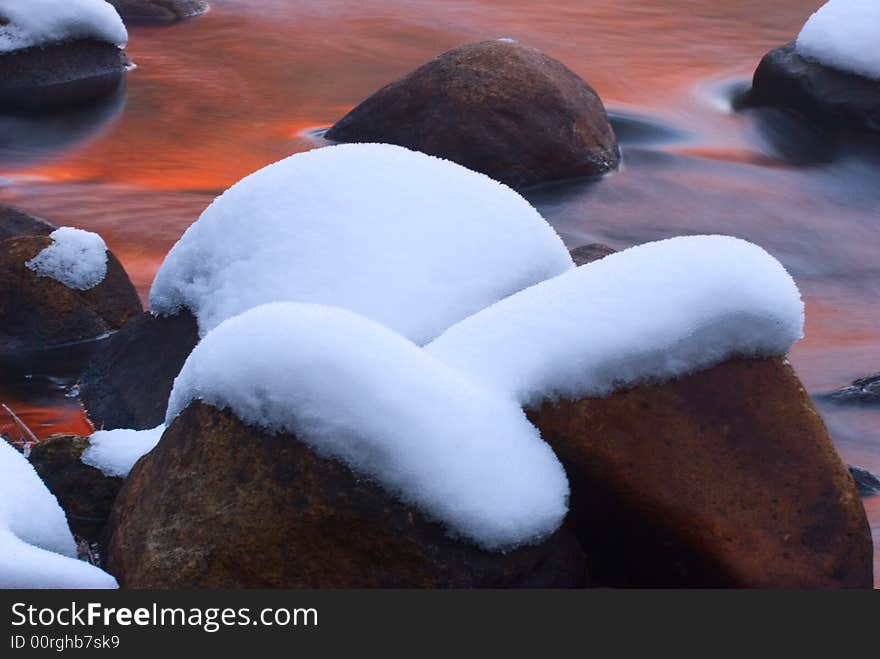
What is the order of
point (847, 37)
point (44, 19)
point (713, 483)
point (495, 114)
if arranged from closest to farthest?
point (713, 483), point (495, 114), point (847, 37), point (44, 19)

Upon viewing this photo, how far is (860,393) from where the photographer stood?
5.03 m

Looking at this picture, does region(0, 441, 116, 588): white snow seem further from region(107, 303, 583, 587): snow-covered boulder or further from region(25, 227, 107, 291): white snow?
region(25, 227, 107, 291): white snow

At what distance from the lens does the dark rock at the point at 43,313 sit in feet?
16.3

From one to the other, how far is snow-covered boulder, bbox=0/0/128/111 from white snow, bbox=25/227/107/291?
4502 mm

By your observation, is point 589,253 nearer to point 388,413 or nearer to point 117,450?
point 117,450

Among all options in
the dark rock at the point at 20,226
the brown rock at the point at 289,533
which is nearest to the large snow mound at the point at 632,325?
the brown rock at the point at 289,533

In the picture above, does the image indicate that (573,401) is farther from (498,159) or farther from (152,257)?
(498,159)

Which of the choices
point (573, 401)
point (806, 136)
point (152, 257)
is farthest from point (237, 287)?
point (806, 136)

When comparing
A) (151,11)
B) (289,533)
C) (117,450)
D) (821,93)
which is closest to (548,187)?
(821,93)

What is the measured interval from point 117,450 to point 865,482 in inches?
86.5

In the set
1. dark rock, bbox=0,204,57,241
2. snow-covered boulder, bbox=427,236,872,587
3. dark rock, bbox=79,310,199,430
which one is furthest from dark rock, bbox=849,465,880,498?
dark rock, bbox=0,204,57,241

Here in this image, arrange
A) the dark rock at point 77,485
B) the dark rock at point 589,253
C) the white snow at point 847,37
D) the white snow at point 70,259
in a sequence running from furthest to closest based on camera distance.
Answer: the white snow at point 847,37 → the dark rock at point 589,253 → the white snow at point 70,259 → the dark rock at point 77,485

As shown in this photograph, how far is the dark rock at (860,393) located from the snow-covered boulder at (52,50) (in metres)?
6.08

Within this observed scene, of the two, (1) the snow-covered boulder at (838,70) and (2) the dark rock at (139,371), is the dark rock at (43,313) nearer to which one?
(2) the dark rock at (139,371)
